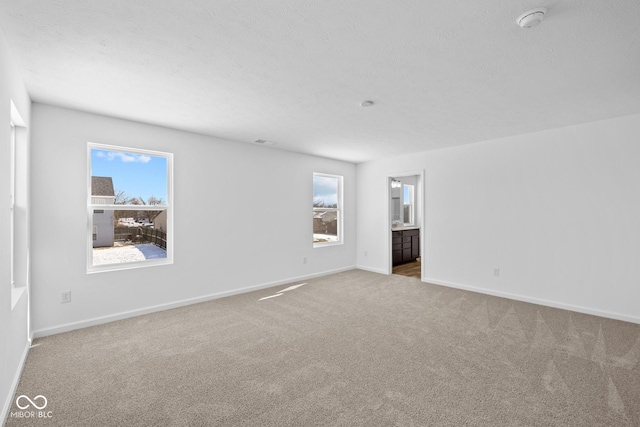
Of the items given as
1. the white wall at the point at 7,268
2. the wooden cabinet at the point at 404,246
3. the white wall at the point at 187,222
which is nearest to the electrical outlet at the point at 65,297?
the white wall at the point at 187,222

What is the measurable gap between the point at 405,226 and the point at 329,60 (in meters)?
6.30

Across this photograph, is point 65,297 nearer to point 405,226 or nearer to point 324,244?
point 324,244

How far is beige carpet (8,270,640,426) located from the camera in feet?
6.11

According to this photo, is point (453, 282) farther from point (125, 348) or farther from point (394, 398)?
point (125, 348)

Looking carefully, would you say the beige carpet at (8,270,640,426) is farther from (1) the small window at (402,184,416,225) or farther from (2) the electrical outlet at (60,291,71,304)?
(1) the small window at (402,184,416,225)

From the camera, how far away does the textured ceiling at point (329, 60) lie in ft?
5.48

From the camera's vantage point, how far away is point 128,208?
3631 millimetres

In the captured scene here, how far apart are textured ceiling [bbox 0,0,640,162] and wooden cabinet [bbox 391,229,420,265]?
11.7 ft

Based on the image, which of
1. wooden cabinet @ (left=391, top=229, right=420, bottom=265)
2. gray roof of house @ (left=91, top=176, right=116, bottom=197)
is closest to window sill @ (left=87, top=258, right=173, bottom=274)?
gray roof of house @ (left=91, top=176, right=116, bottom=197)

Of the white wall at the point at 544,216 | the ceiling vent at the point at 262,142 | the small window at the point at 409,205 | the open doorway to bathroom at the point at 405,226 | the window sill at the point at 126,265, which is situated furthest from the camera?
the small window at the point at 409,205

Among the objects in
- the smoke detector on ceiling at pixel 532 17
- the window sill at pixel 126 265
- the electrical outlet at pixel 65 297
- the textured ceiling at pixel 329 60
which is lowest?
the electrical outlet at pixel 65 297

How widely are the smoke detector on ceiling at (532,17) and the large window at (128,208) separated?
12.8ft

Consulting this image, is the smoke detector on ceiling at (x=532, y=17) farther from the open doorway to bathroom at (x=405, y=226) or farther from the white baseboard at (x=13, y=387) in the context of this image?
the open doorway to bathroom at (x=405, y=226)

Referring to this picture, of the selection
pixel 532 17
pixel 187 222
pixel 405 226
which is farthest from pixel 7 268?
pixel 405 226
